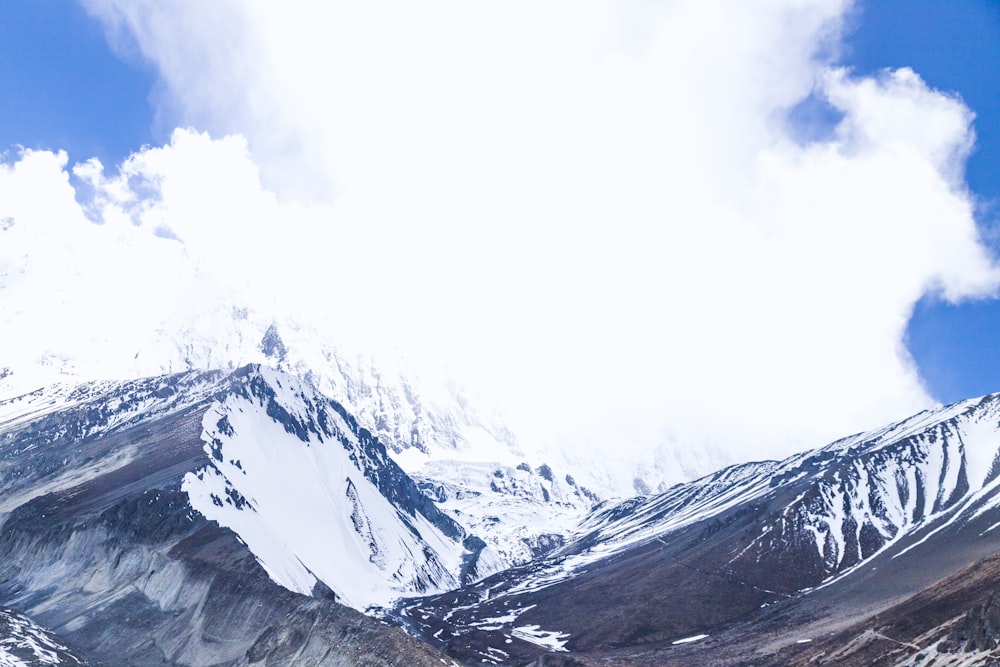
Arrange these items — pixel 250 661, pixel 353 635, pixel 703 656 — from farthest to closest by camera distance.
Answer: pixel 703 656 → pixel 250 661 → pixel 353 635

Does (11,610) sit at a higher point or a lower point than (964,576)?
higher

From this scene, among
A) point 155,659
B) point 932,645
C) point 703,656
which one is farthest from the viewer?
point 703,656

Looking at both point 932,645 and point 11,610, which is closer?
point 932,645

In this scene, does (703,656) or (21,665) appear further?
(703,656)

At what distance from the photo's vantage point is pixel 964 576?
152 meters

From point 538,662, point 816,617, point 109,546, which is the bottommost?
point 816,617

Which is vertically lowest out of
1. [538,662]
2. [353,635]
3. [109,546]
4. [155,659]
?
[538,662]

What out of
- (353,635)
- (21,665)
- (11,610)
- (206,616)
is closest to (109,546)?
(11,610)

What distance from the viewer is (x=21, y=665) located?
132 metres

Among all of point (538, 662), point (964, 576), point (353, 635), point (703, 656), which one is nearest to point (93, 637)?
point (353, 635)

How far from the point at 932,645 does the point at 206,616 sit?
116 meters

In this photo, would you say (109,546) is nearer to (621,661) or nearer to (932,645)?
(621,661)

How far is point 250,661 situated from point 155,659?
22593 millimetres

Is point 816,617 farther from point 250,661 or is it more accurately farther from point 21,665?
point 21,665
